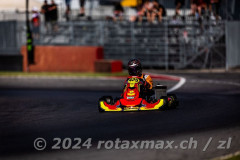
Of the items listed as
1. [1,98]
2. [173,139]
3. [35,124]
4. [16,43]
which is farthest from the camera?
[16,43]

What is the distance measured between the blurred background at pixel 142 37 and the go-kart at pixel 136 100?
37.9 feet

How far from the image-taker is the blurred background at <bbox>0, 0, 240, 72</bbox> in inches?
994

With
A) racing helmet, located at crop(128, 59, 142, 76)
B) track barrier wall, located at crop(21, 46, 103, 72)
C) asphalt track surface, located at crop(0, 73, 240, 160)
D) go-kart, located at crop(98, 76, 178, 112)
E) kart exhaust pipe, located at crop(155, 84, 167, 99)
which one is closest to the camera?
asphalt track surface, located at crop(0, 73, 240, 160)

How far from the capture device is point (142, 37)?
26391 millimetres

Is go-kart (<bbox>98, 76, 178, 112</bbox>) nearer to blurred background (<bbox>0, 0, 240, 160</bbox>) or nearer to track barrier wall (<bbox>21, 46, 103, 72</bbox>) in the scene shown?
blurred background (<bbox>0, 0, 240, 160</bbox>)

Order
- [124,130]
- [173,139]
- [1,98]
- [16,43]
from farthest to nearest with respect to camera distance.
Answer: [16,43]
[1,98]
[124,130]
[173,139]

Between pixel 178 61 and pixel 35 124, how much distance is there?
15.6 meters

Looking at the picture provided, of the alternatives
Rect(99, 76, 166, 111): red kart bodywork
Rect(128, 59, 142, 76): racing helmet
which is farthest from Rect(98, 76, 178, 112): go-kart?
Rect(128, 59, 142, 76): racing helmet

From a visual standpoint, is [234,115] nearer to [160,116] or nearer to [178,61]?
[160,116]

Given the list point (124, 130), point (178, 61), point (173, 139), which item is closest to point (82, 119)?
point (124, 130)

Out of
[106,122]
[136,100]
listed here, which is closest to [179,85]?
[136,100]

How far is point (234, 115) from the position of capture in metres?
11.7

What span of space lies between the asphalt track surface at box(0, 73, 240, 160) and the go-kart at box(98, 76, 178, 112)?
0.19 meters

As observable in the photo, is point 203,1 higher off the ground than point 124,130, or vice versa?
point 203,1
